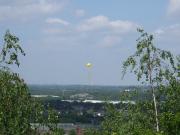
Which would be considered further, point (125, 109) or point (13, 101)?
point (125, 109)

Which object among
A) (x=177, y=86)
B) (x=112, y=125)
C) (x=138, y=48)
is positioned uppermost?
(x=138, y=48)

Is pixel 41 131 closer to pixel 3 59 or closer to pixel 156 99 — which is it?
pixel 3 59

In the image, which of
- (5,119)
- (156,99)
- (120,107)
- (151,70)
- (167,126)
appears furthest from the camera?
(120,107)

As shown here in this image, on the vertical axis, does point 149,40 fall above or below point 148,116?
above

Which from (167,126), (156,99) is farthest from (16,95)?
(156,99)

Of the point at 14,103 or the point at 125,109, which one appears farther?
the point at 125,109

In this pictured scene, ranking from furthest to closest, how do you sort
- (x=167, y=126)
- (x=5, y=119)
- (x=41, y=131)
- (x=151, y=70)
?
(x=151, y=70) → (x=167, y=126) → (x=41, y=131) → (x=5, y=119)

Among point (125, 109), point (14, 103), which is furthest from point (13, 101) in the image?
point (125, 109)

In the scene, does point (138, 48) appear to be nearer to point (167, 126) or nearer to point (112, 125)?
point (167, 126)

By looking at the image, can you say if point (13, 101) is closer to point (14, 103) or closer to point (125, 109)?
point (14, 103)

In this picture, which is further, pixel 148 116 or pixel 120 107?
pixel 120 107
